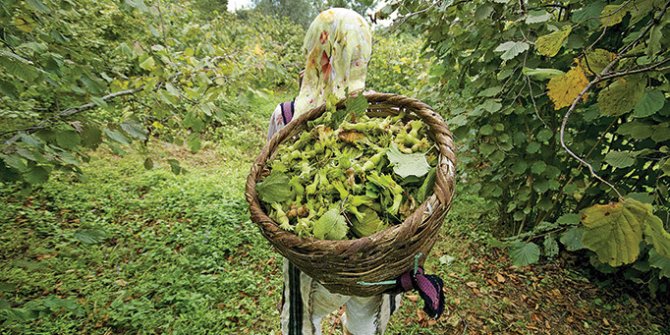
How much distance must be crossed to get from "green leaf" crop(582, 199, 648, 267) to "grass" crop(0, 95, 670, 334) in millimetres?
1616

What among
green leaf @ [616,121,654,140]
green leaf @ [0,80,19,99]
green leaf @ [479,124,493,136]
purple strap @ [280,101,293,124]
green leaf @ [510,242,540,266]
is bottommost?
green leaf @ [510,242,540,266]

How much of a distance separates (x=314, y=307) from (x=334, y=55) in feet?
3.72

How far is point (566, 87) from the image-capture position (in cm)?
81

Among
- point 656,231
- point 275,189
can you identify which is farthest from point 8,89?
Result: point 656,231

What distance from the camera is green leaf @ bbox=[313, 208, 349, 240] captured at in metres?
0.96

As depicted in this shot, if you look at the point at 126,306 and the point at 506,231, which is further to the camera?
the point at 506,231

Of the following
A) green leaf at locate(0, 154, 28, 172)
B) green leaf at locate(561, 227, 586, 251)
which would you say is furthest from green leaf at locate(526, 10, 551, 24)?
green leaf at locate(0, 154, 28, 172)

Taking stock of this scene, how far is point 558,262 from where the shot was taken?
2768 mm

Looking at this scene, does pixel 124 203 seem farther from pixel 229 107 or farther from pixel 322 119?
pixel 229 107

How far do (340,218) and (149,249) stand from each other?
9.12 feet

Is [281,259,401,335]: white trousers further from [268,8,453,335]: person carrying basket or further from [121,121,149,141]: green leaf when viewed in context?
[121,121,149,141]: green leaf

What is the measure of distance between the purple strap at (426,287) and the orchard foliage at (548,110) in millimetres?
486

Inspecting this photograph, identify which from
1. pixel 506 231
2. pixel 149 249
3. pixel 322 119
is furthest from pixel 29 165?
pixel 506 231

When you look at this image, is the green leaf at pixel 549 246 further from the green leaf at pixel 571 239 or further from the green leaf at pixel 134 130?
the green leaf at pixel 134 130
